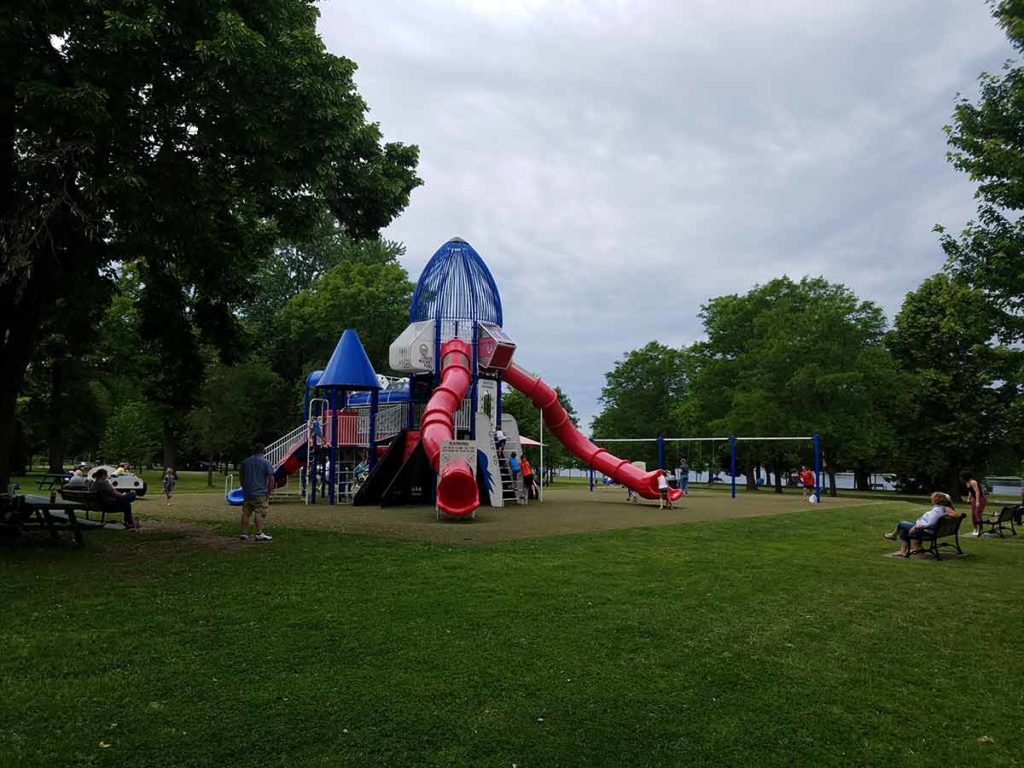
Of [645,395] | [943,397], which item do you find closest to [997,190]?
[943,397]

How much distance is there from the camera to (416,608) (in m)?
7.38

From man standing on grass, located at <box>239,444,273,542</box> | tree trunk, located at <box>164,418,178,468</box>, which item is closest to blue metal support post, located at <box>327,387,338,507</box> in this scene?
man standing on grass, located at <box>239,444,273,542</box>

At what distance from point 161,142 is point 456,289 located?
45.2 feet

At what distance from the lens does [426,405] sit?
2312 cm

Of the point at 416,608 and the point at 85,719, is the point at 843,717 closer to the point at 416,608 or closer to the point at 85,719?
the point at 416,608

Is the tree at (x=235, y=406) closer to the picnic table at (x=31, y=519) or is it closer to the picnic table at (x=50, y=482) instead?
the picnic table at (x=50, y=482)

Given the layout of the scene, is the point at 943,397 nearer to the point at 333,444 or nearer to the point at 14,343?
the point at 333,444

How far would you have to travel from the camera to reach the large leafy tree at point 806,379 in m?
35.6

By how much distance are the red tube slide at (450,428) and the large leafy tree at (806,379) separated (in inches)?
808

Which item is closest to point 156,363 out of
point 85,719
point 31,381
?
point 85,719

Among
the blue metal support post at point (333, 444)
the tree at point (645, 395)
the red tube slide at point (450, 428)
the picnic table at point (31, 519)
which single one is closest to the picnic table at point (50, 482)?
the blue metal support post at point (333, 444)

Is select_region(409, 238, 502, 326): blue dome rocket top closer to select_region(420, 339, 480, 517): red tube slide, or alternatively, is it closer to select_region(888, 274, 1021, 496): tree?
select_region(420, 339, 480, 517): red tube slide

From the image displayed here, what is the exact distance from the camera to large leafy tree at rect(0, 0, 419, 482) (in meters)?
8.88

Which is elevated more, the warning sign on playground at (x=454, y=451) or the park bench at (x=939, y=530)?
the warning sign on playground at (x=454, y=451)
